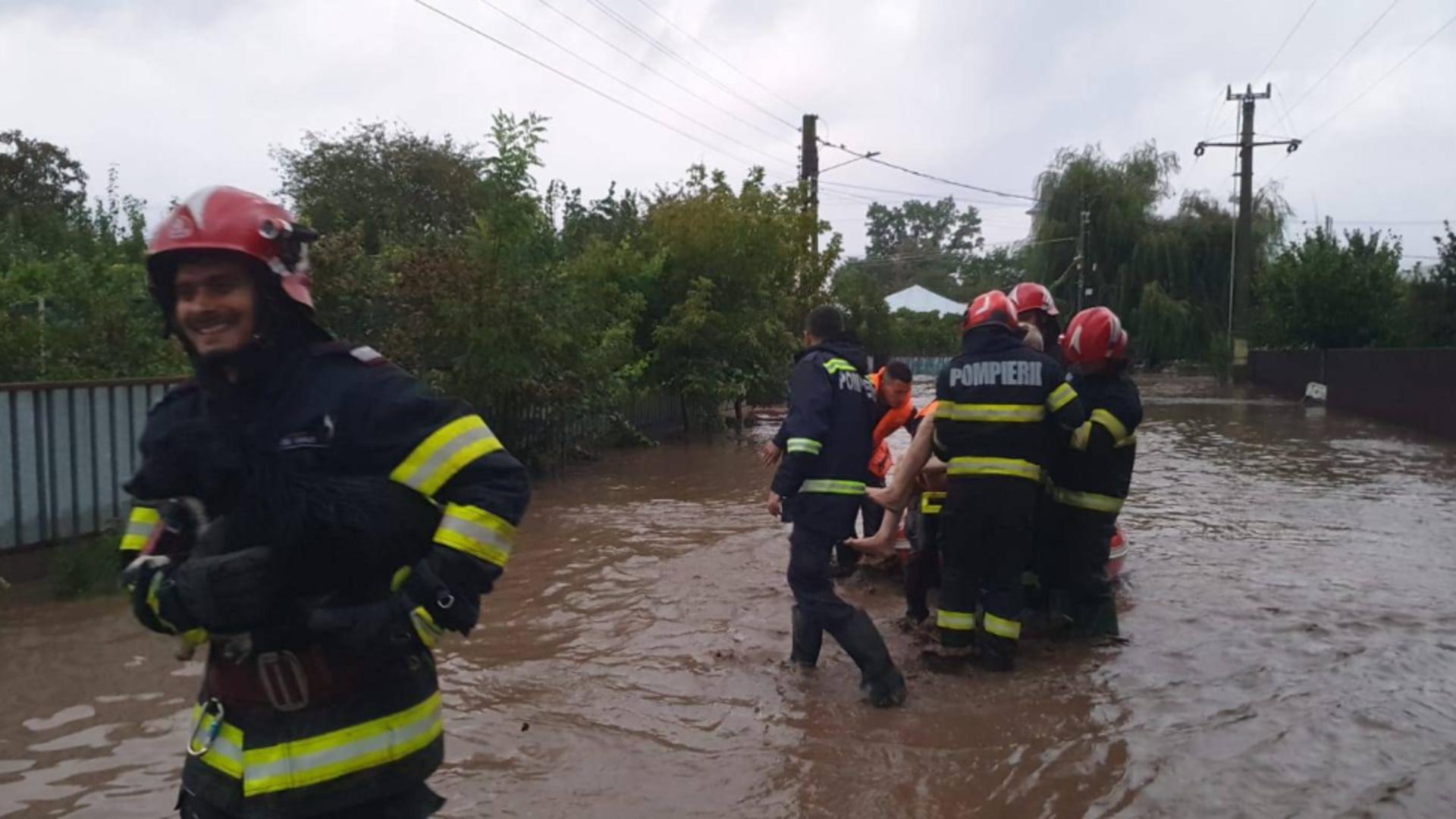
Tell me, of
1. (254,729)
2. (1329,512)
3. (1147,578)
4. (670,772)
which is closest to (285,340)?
(254,729)

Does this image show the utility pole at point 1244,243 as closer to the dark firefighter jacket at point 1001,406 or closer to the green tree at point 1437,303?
the green tree at point 1437,303

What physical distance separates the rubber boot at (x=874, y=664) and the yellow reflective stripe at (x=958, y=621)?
683mm

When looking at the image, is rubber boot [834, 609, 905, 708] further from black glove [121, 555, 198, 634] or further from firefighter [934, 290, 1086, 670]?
black glove [121, 555, 198, 634]

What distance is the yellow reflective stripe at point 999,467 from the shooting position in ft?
19.5

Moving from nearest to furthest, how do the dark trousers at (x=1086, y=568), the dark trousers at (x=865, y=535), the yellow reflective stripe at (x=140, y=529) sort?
the yellow reflective stripe at (x=140, y=529)
the dark trousers at (x=1086, y=568)
the dark trousers at (x=865, y=535)

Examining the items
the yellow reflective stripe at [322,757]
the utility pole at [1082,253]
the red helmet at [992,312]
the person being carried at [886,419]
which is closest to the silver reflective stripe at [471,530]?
the yellow reflective stripe at [322,757]

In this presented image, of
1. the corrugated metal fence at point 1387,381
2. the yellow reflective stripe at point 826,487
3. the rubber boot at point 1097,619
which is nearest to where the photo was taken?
the yellow reflective stripe at point 826,487

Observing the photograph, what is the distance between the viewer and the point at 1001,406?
5969 mm

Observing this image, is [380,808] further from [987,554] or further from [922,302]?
[922,302]

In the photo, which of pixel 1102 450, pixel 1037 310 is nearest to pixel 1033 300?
pixel 1037 310

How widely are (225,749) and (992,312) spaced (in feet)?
14.9

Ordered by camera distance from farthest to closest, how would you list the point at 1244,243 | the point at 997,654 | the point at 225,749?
the point at 1244,243
the point at 997,654
the point at 225,749

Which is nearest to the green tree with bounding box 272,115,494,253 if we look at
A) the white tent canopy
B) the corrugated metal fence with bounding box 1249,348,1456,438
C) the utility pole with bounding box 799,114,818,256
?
the utility pole with bounding box 799,114,818,256

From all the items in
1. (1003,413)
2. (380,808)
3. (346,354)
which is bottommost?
(380,808)
